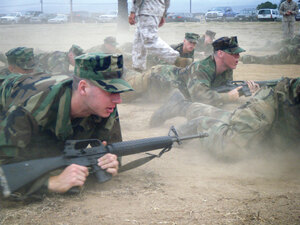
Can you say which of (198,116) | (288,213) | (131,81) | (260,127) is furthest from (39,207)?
(131,81)

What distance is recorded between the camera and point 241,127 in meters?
3.46

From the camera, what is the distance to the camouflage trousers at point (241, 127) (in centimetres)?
334

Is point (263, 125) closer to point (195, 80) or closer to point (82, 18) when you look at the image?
point (195, 80)

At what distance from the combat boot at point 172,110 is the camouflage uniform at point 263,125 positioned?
2.85ft

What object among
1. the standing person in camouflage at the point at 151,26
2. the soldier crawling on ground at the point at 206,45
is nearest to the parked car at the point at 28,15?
the soldier crawling on ground at the point at 206,45

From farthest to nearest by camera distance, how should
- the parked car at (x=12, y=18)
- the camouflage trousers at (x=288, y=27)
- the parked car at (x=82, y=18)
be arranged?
1. the parked car at (x=82, y=18)
2. the parked car at (x=12, y=18)
3. the camouflage trousers at (x=288, y=27)

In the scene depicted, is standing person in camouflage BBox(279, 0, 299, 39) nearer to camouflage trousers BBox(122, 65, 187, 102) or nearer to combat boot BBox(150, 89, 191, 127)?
camouflage trousers BBox(122, 65, 187, 102)

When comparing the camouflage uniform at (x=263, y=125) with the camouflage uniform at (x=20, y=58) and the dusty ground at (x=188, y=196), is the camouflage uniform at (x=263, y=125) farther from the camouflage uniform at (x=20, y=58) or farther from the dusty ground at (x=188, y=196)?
the camouflage uniform at (x=20, y=58)

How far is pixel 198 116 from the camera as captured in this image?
4422 mm

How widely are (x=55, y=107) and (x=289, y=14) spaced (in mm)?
12929

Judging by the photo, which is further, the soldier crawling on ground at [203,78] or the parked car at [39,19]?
the parked car at [39,19]

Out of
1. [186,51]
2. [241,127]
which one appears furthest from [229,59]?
[186,51]

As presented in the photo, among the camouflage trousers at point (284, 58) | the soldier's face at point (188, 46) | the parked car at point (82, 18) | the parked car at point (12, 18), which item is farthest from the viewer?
the parked car at point (82, 18)

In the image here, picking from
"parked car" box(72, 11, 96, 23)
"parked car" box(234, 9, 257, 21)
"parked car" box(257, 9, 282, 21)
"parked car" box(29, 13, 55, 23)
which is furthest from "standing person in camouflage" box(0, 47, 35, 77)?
"parked car" box(72, 11, 96, 23)
